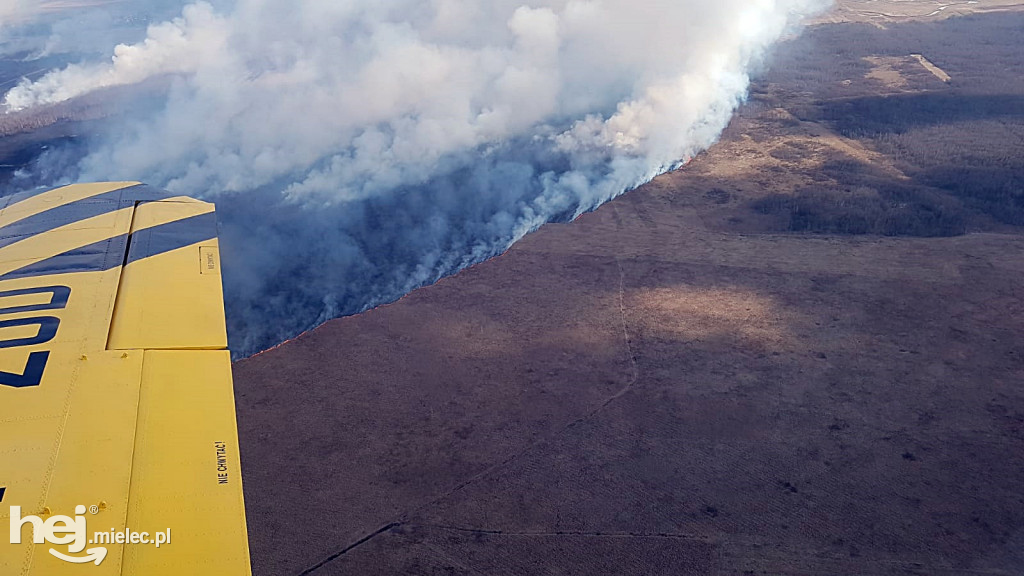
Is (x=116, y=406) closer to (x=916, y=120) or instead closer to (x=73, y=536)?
(x=73, y=536)

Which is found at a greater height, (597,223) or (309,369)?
(597,223)

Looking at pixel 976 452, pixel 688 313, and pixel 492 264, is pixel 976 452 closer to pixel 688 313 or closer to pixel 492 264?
pixel 688 313

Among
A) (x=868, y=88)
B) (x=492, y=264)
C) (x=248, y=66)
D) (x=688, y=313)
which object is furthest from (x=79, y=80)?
(x=868, y=88)

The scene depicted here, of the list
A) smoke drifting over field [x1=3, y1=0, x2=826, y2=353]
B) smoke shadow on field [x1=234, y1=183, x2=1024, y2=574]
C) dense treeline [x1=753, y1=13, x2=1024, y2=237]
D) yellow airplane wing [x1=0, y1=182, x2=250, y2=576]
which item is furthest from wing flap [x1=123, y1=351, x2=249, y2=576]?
dense treeline [x1=753, y1=13, x2=1024, y2=237]

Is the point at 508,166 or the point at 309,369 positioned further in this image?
the point at 508,166

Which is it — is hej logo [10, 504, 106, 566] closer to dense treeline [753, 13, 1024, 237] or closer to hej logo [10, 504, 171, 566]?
hej logo [10, 504, 171, 566]

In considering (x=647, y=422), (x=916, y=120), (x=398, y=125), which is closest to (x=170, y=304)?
(x=647, y=422)
